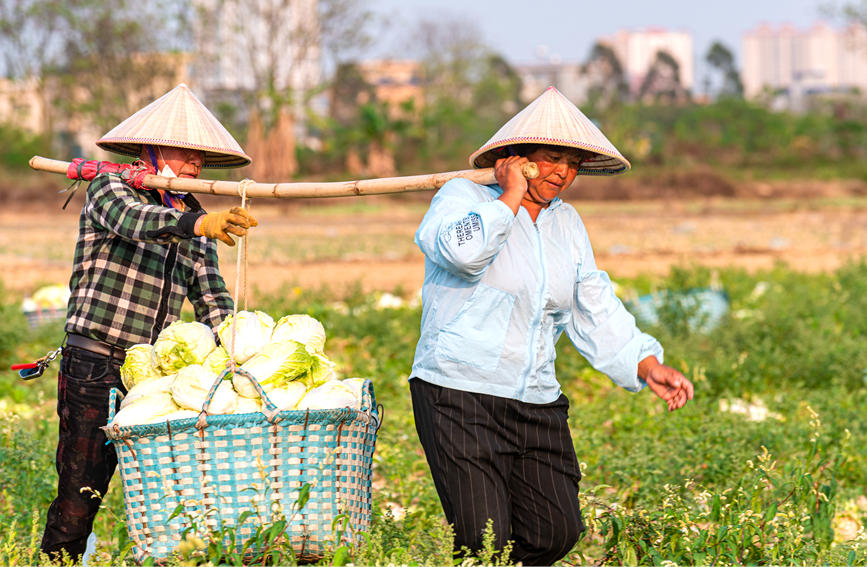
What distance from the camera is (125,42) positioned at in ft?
94.8

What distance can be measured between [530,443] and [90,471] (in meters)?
1.37

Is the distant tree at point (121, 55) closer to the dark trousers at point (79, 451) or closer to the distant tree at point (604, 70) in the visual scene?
the dark trousers at point (79, 451)

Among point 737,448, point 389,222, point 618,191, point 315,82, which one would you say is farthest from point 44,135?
point 737,448

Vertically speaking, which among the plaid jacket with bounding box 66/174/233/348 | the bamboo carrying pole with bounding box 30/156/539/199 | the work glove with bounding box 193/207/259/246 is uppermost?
the bamboo carrying pole with bounding box 30/156/539/199

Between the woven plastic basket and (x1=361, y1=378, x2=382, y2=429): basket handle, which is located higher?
(x1=361, y1=378, x2=382, y2=429): basket handle

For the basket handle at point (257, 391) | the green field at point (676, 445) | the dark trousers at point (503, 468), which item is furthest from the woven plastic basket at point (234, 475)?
the dark trousers at point (503, 468)

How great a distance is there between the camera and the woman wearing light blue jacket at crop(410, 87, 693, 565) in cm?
299

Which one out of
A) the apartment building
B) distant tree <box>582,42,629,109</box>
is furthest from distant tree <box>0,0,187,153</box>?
the apartment building

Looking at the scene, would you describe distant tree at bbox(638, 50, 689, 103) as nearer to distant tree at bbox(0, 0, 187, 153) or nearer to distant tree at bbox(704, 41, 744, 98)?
distant tree at bbox(704, 41, 744, 98)

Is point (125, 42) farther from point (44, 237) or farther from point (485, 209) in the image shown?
point (485, 209)

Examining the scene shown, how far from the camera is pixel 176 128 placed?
3301mm

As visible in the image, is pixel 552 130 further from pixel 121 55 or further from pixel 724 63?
pixel 724 63

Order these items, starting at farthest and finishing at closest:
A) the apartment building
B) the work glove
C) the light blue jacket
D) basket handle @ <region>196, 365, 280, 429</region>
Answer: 1. the apartment building
2. the light blue jacket
3. the work glove
4. basket handle @ <region>196, 365, 280, 429</region>

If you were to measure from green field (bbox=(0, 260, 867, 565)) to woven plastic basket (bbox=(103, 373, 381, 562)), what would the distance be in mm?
111
